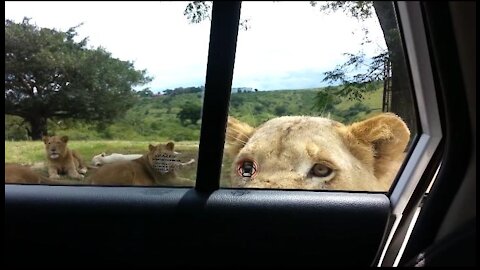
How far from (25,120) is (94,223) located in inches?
21.3

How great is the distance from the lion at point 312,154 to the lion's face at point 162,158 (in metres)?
0.24

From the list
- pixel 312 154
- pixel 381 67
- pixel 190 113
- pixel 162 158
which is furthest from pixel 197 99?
pixel 381 67

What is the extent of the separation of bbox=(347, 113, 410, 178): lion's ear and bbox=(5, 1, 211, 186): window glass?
0.65 m

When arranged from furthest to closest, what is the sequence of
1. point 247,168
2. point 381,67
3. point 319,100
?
point 247,168
point 319,100
point 381,67

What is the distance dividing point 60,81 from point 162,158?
533 mm

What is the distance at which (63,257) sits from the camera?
2.24m

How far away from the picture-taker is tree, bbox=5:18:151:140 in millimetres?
2287

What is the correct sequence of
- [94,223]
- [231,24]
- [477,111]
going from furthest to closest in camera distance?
1. [94,223]
2. [231,24]
3. [477,111]

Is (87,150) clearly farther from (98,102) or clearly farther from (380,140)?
(380,140)

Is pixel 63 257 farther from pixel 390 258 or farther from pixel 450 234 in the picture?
pixel 450 234

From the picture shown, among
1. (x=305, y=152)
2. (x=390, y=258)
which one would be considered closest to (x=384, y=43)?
(x=305, y=152)

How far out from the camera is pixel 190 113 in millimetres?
2281

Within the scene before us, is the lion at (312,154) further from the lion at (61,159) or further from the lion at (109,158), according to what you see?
the lion at (61,159)

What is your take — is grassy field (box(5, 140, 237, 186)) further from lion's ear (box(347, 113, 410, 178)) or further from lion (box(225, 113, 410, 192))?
lion's ear (box(347, 113, 410, 178))
